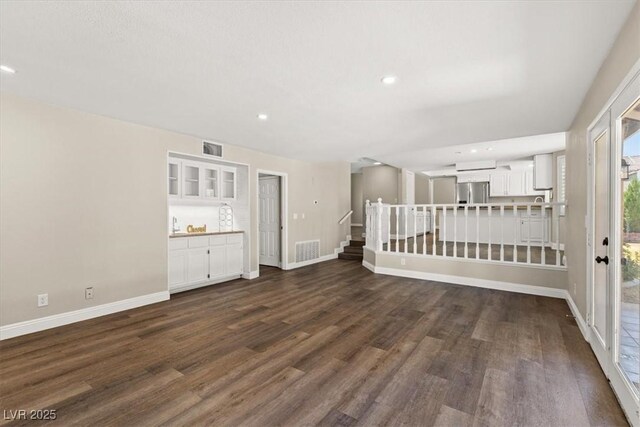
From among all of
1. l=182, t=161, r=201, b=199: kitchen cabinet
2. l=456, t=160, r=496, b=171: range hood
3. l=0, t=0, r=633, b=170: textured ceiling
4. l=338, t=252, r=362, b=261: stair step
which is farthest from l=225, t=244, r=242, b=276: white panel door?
l=456, t=160, r=496, b=171: range hood

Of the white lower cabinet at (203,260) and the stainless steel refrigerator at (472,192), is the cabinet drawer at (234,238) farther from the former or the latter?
the stainless steel refrigerator at (472,192)

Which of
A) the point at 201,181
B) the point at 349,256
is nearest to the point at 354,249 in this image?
the point at 349,256

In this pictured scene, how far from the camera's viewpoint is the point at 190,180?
4.81m

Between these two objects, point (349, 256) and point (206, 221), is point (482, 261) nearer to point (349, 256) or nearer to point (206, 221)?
point (349, 256)

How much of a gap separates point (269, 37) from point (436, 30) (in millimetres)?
1110

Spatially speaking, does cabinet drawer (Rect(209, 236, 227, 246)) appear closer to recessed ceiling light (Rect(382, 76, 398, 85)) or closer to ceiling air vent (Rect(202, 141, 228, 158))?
ceiling air vent (Rect(202, 141, 228, 158))

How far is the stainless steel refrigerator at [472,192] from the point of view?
380 inches

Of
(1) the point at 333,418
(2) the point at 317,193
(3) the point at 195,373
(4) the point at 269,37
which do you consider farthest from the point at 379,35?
(2) the point at 317,193

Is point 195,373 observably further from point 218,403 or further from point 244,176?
point 244,176

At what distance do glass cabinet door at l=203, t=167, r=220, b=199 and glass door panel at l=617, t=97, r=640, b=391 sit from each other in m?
5.07

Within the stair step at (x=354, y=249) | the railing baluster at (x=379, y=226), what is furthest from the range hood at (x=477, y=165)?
the railing baluster at (x=379, y=226)

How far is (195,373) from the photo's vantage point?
226 cm

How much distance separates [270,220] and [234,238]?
1.38 meters

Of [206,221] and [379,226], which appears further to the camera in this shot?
[379,226]
